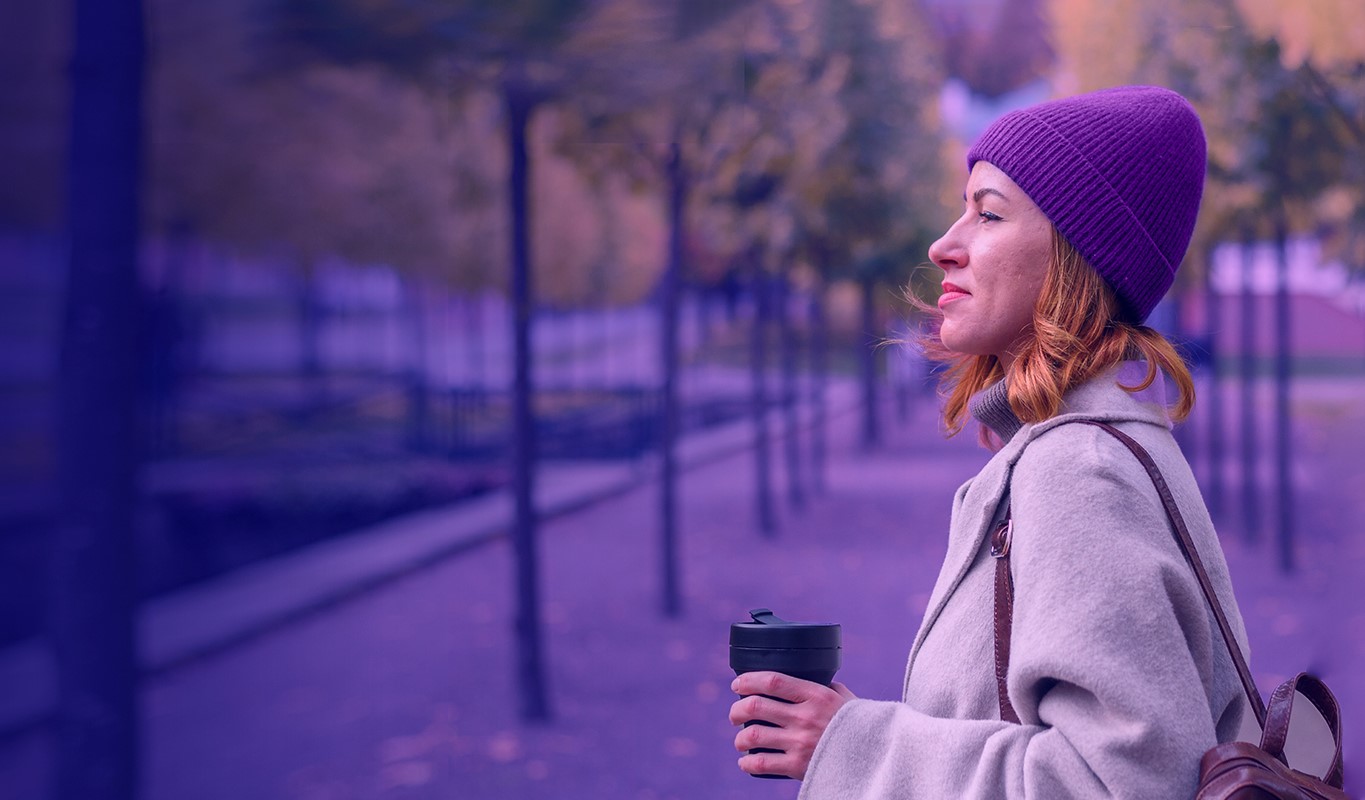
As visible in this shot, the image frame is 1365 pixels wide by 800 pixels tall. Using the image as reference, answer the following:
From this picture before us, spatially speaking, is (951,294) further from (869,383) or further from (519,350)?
(869,383)

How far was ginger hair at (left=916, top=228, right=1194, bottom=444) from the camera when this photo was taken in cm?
150

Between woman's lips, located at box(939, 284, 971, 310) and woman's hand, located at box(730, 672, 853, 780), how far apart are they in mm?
475

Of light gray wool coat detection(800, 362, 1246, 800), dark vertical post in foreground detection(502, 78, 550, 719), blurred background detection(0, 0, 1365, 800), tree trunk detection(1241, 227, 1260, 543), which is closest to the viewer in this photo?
light gray wool coat detection(800, 362, 1246, 800)

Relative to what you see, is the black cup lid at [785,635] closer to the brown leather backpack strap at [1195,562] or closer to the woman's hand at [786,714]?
the woman's hand at [786,714]

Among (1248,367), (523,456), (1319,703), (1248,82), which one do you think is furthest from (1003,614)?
(1248,367)

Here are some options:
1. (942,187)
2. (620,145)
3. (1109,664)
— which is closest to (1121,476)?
(1109,664)

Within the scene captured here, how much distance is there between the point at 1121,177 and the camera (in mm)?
1534

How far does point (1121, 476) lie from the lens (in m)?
1.35

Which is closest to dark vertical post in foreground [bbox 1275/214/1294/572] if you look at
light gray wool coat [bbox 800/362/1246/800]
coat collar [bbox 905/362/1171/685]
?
coat collar [bbox 905/362/1171/685]

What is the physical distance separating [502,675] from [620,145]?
347 centimetres

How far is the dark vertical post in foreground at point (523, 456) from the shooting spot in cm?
601

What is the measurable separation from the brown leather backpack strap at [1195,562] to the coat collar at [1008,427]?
68mm

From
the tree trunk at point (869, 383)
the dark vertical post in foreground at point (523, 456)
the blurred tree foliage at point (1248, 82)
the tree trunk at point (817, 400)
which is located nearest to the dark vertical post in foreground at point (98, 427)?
the dark vertical post in foreground at point (523, 456)

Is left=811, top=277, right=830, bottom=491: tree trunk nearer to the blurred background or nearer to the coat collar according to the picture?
the blurred background
